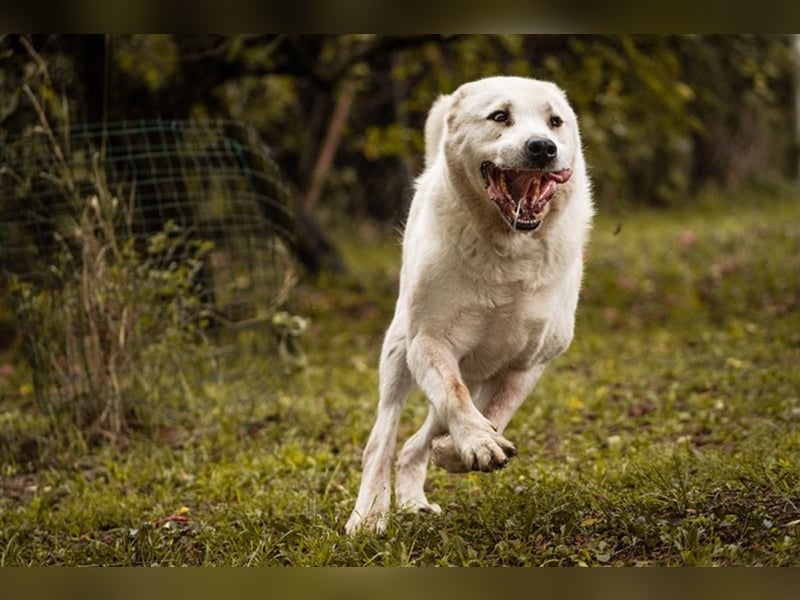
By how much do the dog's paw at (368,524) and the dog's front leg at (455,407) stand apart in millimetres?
501

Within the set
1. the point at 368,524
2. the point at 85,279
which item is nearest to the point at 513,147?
the point at 368,524

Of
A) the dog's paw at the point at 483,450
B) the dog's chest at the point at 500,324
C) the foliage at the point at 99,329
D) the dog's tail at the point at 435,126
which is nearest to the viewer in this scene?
the dog's paw at the point at 483,450

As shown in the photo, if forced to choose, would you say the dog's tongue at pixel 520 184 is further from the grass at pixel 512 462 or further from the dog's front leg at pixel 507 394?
the grass at pixel 512 462

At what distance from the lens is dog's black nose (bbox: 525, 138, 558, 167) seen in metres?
3.70

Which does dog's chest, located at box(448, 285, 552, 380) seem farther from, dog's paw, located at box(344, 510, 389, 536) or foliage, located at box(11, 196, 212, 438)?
foliage, located at box(11, 196, 212, 438)

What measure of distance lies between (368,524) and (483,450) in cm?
75

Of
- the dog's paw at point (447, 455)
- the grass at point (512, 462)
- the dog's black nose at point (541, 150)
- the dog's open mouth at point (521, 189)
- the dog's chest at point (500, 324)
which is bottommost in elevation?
the grass at point (512, 462)

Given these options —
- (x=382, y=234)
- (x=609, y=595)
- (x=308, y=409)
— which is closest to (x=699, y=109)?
(x=382, y=234)

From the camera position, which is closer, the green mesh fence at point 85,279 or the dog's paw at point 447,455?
the dog's paw at point 447,455

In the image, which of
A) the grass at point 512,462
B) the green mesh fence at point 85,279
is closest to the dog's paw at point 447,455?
the grass at point 512,462

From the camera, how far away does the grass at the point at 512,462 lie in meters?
3.79

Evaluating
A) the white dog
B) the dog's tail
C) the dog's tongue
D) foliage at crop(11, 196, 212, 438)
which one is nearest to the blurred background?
foliage at crop(11, 196, 212, 438)

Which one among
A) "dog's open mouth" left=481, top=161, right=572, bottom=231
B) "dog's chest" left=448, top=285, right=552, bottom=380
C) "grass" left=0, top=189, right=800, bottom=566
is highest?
"dog's open mouth" left=481, top=161, right=572, bottom=231

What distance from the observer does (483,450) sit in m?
3.57
